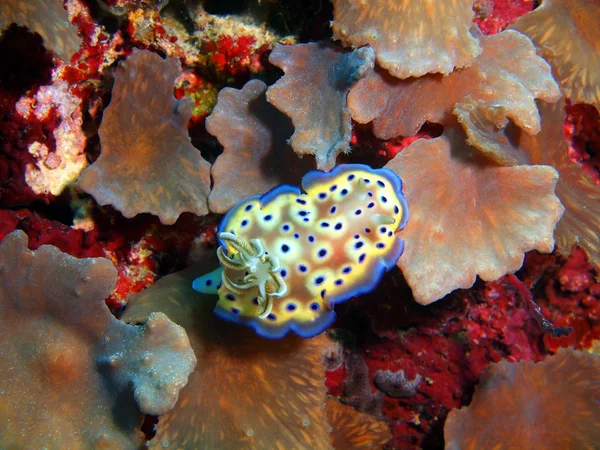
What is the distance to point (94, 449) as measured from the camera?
98.3 inches

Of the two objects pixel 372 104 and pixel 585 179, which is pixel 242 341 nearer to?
pixel 372 104

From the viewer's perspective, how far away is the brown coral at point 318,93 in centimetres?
263

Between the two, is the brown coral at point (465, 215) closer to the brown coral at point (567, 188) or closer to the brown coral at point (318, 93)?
the brown coral at point (318, 93)

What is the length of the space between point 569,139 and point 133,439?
13.4ft

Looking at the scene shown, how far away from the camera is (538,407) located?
3615 mm

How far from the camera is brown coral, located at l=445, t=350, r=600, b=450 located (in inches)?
141

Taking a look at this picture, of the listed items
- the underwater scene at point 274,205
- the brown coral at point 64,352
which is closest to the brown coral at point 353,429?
the underwater scene at point 274,205

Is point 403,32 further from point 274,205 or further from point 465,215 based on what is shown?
point 274,205

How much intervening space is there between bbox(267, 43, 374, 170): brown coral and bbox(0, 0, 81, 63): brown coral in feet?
4.06

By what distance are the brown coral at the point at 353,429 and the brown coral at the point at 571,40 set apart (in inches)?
124

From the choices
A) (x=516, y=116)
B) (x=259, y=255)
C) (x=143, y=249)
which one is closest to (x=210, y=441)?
(x=259, y=255)

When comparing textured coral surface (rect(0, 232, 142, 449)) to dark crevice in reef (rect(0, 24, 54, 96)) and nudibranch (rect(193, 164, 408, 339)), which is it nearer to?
nudibranch (rect(193, 164, 408, 339))

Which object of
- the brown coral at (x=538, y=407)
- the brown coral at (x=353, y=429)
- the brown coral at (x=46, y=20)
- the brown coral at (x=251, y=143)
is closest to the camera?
the brown coral at (x=46, y=20)

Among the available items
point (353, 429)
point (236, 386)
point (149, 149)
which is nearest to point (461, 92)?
point (149, 149)
